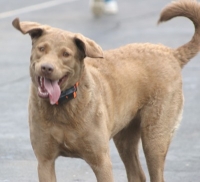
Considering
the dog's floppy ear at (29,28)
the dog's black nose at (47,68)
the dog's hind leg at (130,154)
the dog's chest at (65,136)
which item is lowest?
the dog's hind leg at (130,154)

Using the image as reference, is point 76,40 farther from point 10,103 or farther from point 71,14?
point 71,14

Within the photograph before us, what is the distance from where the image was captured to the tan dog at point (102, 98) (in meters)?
5.83

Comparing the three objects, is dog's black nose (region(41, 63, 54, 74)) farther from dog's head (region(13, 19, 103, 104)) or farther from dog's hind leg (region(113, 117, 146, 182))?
dog's hind leg (region(113, 117, 146, 182))

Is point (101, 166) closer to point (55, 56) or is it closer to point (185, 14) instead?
point (55, 56)

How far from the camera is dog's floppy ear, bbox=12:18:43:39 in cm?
586

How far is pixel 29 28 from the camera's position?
5.89m

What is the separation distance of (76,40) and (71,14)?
13.9 m

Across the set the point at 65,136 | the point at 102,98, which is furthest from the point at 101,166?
the point at 102,98

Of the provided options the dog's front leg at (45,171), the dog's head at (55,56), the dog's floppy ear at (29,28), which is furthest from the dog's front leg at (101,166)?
the dog's floppy ear at (29,28)

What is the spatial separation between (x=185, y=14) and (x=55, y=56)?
6.54 feet

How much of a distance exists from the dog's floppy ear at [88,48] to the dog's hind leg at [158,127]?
1234 millimetres

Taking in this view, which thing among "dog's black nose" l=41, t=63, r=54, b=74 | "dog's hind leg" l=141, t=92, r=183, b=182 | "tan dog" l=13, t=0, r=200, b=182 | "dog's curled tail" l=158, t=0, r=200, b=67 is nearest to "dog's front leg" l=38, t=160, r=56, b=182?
"tan dog" l=13, t=0, r=200, b=182

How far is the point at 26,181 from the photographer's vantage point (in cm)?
761

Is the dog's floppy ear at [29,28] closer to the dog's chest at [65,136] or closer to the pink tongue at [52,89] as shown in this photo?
the pink tongue at [52,89]
